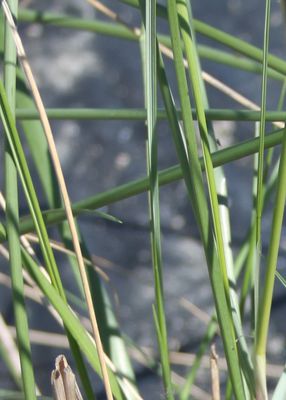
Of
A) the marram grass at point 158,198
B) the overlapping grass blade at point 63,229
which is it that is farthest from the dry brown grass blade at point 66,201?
the overlapping grass blade at point 63,229

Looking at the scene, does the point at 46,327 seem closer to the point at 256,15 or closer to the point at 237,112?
the point at 256,15

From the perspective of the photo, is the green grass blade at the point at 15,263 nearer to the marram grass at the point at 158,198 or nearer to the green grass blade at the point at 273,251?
the marram grass at the point at 158,198

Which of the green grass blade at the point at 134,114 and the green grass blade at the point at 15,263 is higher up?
the green grass blade at the point at 134,114

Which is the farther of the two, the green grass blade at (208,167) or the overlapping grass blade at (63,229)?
the overlapping grass blade at (63,229)

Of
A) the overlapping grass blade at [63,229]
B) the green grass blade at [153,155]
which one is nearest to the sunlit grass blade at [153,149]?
the green grass blade at [153,155]

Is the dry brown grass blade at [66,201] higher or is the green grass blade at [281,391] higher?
the dry brown grass blade at [66,201]

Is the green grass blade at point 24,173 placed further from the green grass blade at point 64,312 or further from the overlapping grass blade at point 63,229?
the overlapping grass blade at point 63,229

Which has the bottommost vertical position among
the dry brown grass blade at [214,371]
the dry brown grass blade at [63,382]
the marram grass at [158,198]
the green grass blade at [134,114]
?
the dry brown grass blade at [63,382]

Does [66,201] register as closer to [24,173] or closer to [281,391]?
[24,173]

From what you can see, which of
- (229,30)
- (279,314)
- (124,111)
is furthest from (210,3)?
(124,111)

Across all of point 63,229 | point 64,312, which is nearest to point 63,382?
point 64,312
